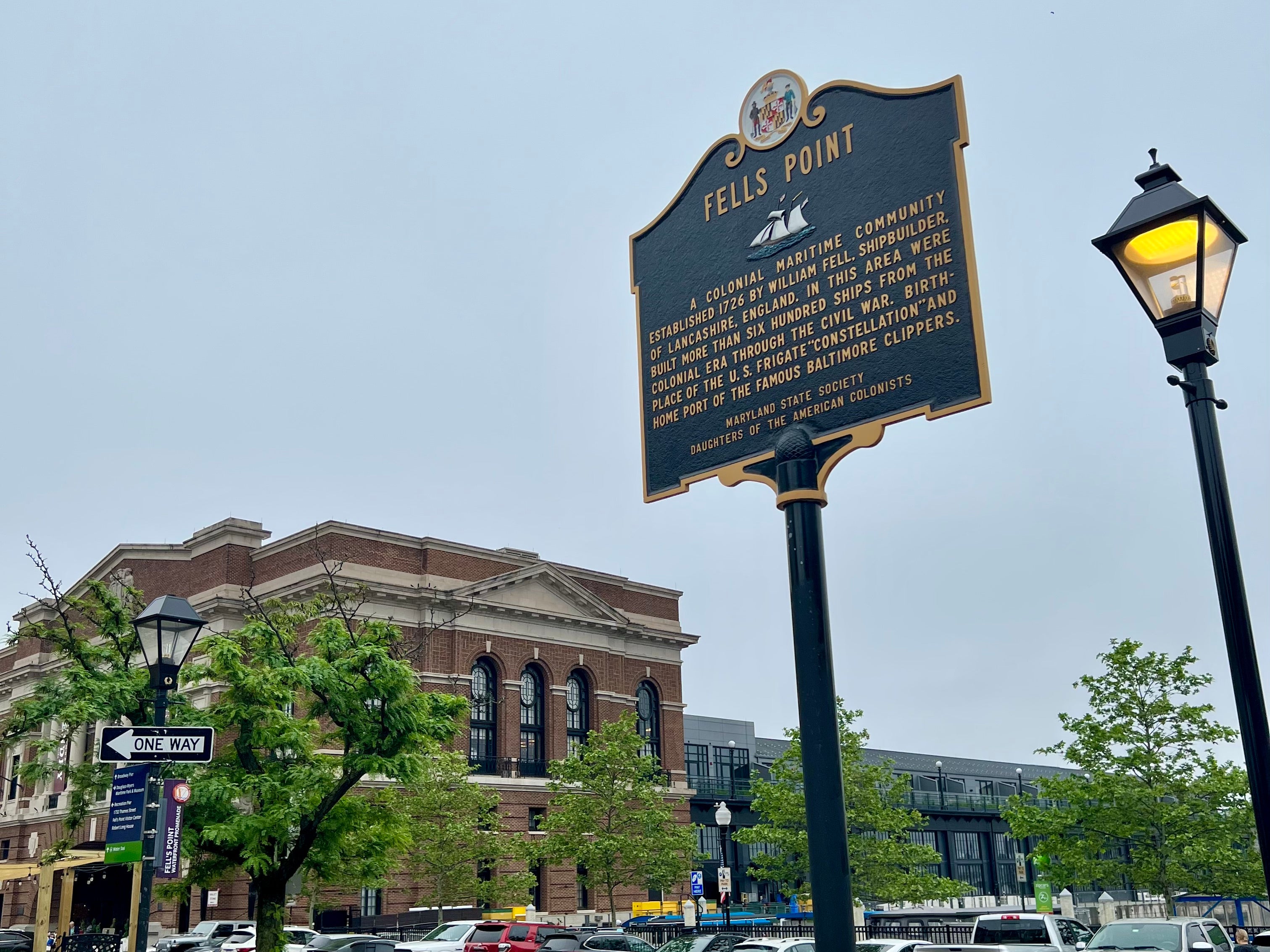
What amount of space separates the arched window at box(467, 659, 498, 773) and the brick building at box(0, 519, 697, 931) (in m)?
0.07

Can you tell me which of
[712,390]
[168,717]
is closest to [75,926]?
[168,717]

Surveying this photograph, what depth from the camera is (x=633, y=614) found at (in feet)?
220

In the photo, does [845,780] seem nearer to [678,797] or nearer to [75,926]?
[678,797]

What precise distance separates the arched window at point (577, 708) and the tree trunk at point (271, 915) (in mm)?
38029

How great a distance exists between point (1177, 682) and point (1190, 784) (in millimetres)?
2960

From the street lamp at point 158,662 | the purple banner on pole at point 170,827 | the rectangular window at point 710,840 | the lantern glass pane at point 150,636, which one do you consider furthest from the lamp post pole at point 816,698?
the rectangular window at point 710,840

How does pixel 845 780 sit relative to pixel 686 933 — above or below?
above

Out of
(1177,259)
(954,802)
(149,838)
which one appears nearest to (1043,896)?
(149,838)

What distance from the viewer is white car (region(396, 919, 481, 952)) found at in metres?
31.9

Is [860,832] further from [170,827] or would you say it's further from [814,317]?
[814,317]

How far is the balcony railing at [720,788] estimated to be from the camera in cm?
7419

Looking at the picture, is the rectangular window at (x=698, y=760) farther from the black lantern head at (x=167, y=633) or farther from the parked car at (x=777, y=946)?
the black lantern head at (x=167, y=633)

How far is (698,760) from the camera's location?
81.7 metres

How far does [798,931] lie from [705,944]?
39.7 ft
